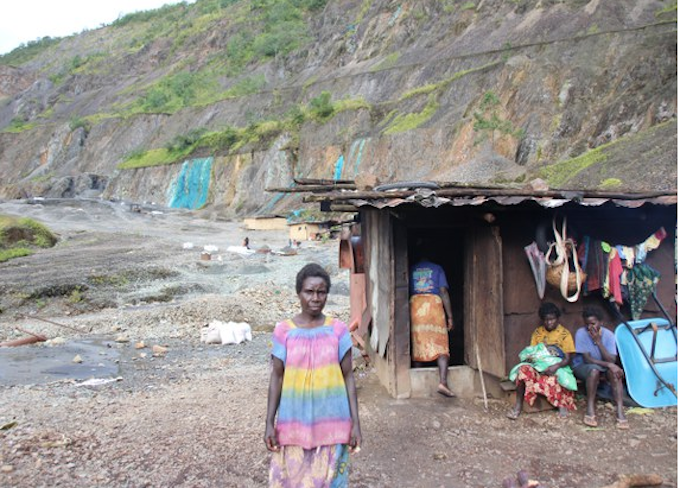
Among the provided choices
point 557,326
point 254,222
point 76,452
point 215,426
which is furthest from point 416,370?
point 254,222

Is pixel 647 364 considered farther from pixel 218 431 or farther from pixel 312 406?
pixel 218 431

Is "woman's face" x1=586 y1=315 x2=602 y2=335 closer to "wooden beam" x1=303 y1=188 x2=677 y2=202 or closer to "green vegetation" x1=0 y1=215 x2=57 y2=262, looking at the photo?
"wooden beam" x1=303 y1=188 x2=677 y2=202

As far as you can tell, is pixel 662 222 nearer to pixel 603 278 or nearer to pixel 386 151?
pixel 603 278

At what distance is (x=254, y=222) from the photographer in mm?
34812

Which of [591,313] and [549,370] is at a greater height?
[591,313]

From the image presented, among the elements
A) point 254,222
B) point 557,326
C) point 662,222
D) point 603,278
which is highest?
point 254,222

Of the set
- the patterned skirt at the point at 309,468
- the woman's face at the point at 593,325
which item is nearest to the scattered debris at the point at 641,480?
the woman's face at the point at 593,325

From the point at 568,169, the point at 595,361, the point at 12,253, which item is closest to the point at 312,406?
the point at 595,361

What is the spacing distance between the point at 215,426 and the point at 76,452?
1.19 metres

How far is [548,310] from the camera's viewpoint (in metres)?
5.51

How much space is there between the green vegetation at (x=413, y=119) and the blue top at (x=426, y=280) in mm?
29528

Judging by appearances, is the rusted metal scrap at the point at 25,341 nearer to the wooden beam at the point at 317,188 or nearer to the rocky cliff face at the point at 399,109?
the wooden beam at the point at 317,188

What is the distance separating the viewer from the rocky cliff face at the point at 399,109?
980 inches

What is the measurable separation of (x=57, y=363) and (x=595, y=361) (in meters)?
7.50
